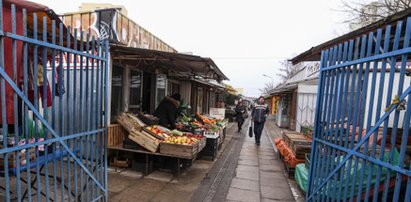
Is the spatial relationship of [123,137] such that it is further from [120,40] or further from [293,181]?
[293,181]

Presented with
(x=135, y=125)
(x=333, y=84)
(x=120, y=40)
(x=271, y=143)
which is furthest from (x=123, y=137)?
(x=271, y=143)

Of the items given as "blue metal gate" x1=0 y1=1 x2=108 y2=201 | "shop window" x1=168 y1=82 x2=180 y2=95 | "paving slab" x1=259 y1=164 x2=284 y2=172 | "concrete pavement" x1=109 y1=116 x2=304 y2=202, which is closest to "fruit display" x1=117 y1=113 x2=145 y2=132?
"concrete pavement" x1=109 y1=116 x2=304 y2=202

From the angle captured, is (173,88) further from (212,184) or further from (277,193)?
(277,193)

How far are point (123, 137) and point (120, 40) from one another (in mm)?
2632

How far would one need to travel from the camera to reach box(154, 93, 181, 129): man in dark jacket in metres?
6.61

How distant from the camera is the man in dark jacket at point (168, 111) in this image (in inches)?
260

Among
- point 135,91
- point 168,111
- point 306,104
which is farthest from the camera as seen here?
point 306,104

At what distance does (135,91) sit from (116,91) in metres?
0.97

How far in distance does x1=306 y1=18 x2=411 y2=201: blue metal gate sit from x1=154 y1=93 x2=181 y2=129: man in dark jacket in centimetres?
404

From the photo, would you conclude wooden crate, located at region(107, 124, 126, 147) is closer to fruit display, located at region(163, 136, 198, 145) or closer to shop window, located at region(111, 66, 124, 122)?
shop window, located at region(111, 66, 124, 122)

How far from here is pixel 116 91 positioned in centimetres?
620

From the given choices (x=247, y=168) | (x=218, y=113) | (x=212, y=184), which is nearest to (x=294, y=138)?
(x=247, y=168)

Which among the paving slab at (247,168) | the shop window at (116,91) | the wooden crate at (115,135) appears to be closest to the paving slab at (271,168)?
the paving slab at (247,168)

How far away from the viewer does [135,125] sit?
552 cm
